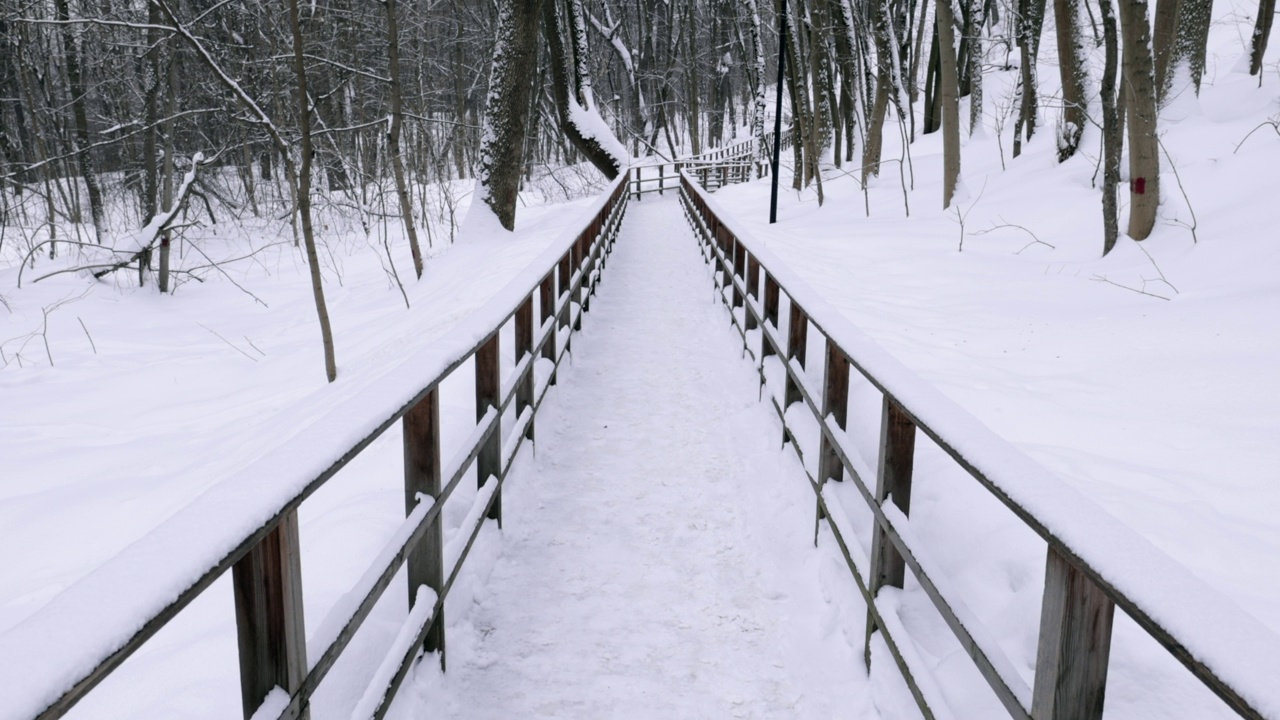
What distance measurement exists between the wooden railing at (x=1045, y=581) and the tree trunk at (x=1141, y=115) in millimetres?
6658

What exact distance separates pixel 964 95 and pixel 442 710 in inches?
1292

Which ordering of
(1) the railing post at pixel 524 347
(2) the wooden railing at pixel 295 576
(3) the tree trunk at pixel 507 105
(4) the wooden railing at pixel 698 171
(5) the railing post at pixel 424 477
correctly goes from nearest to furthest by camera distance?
1. (2) the wooden railing at pixel 295 576
2. (5) the railing post at pixel 424 477
3. (1) the railing post at pixel 524 347
4. (3) the tree trunk at pixel 507 105
5. (4) the wooden railing at pixel 698 171

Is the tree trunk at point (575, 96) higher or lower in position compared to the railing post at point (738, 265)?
higher

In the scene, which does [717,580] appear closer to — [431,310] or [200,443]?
[200,443]

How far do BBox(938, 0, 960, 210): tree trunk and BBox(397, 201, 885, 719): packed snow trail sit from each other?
912cm

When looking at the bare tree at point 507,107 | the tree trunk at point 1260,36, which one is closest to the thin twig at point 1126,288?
the bare tree at point 507,107

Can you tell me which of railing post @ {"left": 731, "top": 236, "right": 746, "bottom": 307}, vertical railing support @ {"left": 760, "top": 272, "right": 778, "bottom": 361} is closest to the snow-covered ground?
vertical railing support @ {"left": 760, "top": 272, "right": 778, "bottom": 361}

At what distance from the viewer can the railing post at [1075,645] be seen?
1680mm

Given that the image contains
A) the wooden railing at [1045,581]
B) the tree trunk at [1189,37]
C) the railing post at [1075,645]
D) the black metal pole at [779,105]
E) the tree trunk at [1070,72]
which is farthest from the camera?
the black metal pole at [779,105]

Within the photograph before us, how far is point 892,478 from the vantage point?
2953mm

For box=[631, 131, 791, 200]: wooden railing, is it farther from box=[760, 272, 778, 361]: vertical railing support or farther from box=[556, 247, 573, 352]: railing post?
box=[760, 272, 778, 361]: vertical railing support

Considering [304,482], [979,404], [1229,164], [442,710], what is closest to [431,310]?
[979,404]

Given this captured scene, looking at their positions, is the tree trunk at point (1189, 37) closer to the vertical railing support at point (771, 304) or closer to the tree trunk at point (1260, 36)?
the tree trunk at point (1260, 36)

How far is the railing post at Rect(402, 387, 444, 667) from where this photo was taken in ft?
9.39
